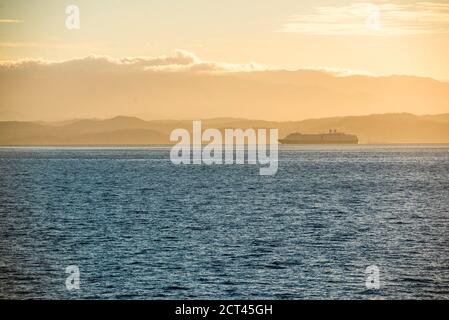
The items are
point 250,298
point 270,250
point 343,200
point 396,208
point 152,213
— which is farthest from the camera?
point 343,200

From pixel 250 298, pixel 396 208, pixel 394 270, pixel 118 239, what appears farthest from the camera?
pixel 396 208

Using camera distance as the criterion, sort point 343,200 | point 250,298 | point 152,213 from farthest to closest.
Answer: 1. point 343,200
2. point 152,213
3. point 250,298

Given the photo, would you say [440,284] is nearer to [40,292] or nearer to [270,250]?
[270,250]

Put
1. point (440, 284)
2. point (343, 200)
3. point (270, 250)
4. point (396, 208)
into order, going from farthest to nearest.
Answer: point (343, 200) → point (396, 208) → point (270, 250) → point (440, 284)

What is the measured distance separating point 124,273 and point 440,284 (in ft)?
64.2

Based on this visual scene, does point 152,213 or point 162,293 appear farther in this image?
point 152,213

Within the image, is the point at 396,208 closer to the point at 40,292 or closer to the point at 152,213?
the point at 152,213

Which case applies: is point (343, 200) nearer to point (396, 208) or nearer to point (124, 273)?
point (396, 208)

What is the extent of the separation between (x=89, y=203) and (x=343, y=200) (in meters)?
33.7

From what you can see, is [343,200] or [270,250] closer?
[270,250]

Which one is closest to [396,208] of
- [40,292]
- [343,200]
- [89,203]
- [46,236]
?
[343,200]

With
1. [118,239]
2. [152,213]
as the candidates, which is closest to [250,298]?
[118,239]

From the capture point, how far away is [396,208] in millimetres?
90750

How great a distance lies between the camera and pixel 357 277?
1848 inches
